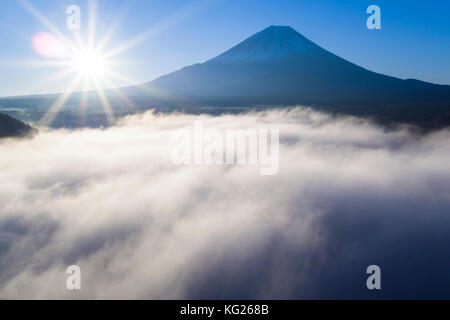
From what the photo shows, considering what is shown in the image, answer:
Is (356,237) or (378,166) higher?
(378,166)

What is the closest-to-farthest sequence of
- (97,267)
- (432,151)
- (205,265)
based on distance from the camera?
1. (205,265)
2. (97,267)
3. (432,151)

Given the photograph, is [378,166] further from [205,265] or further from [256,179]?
[205,265]

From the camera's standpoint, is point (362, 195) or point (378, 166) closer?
point (362, 195)
